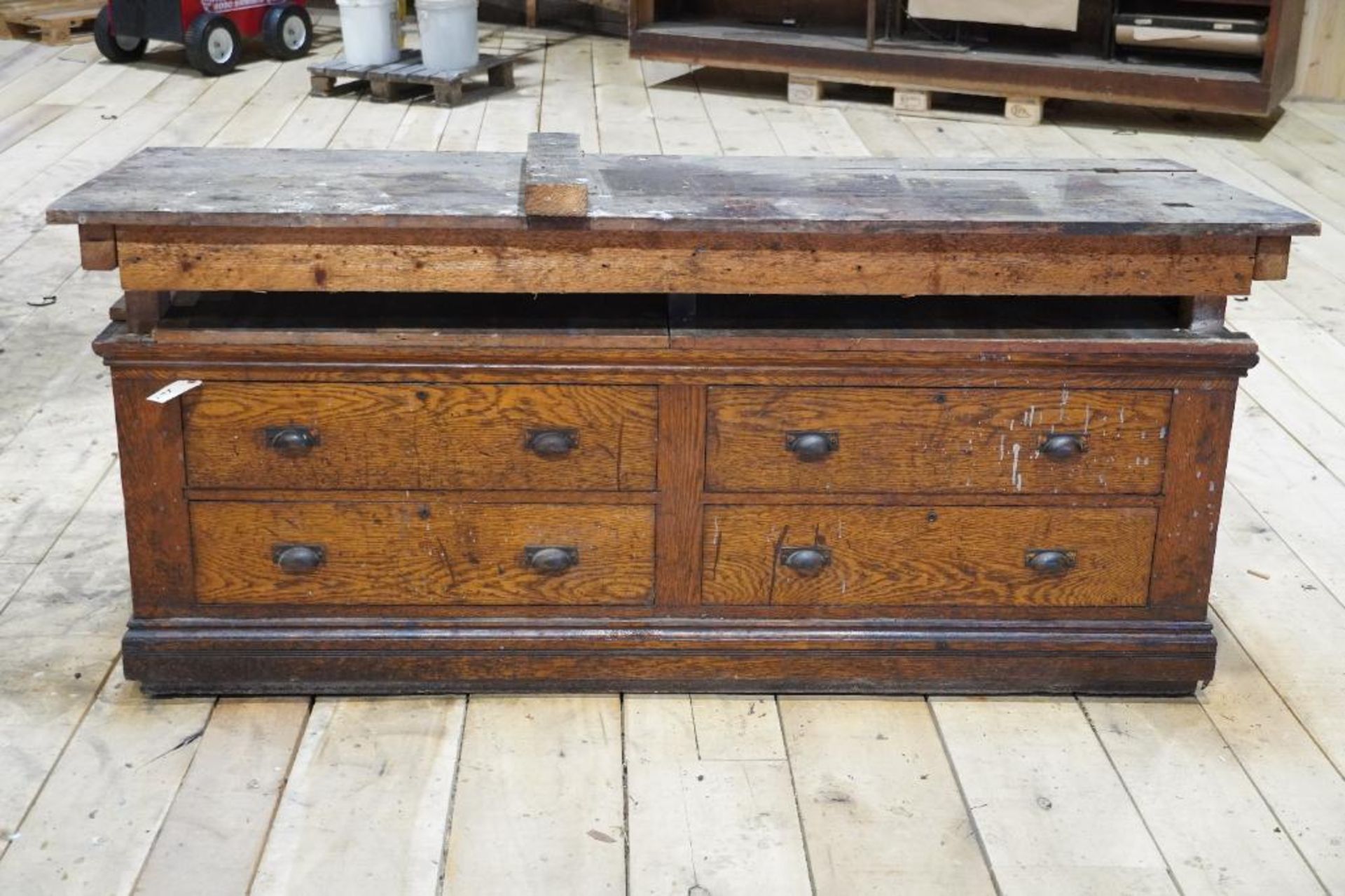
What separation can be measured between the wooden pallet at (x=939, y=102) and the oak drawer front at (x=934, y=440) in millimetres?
4075

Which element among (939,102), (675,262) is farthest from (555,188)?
(939,102)

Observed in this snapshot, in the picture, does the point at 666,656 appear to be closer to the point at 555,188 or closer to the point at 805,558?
the point at 805,558

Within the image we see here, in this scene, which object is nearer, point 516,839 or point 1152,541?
point 516,839

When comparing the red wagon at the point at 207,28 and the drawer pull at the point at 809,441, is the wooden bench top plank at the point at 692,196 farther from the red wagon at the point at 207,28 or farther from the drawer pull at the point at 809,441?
the red wagon at the point at 207,28

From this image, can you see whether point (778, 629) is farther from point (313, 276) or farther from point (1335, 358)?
point (1335, 358)

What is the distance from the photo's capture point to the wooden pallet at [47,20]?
7387 mm

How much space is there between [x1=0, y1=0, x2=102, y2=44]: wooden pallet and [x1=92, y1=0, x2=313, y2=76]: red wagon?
0.26 m

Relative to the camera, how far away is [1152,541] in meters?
2.49

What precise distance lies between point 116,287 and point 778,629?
260 cm

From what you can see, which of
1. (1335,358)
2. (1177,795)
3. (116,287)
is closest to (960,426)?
(1177,795)

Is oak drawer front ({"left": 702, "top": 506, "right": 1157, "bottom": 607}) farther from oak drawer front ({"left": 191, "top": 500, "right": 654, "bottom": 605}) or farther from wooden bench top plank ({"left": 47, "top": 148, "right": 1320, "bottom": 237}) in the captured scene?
wooden bench top plank ({"left": 47, "top": 148, "right": 1320, "bottom": 237})

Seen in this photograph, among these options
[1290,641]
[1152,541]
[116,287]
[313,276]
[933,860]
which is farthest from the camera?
[116,287]

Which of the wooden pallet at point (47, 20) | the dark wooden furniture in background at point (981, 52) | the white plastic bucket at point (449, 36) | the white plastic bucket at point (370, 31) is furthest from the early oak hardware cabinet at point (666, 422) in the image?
the wooden pallet at point (47, 20)

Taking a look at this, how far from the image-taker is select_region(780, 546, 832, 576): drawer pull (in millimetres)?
2479
